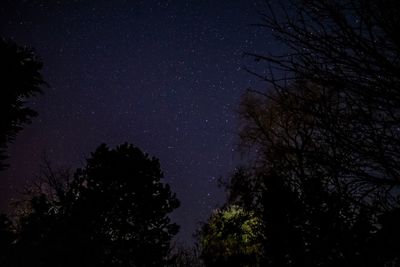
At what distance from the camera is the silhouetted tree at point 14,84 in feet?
35.4

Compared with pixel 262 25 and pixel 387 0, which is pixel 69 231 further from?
pixel 387 0

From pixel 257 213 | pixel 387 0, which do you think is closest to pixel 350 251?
pixel 387 0

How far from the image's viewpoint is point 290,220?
13008 mm

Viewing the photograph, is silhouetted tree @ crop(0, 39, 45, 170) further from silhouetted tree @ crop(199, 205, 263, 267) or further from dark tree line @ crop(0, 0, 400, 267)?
silhouetted tree @ crop(199, 205, 263, 267)

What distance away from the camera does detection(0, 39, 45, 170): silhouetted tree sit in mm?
10789

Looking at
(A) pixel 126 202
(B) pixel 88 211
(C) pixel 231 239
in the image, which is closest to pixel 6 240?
(B) pixel 88 211

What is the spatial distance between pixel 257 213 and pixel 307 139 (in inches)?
484

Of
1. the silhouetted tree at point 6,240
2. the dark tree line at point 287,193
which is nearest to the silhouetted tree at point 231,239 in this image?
the dark tree line at point 287,193

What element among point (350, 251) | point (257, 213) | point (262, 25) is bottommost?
point (350, 251)

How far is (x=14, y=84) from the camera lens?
11.3 m

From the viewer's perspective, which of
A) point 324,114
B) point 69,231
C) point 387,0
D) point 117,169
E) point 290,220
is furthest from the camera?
point 117,169

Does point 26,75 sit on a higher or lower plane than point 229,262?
higher

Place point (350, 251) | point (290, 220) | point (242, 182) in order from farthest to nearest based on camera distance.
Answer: point (242, 182), point (290, 220), point (350, 251)

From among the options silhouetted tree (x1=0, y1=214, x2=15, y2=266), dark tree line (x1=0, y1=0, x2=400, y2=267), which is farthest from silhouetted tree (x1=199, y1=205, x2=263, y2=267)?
silhouetted tree (x1=0, y1=214, x2=15, y2=266)
